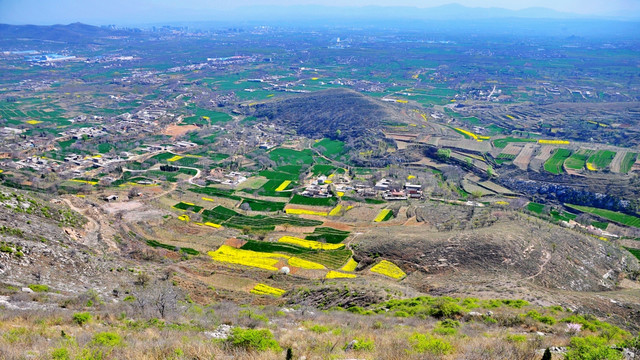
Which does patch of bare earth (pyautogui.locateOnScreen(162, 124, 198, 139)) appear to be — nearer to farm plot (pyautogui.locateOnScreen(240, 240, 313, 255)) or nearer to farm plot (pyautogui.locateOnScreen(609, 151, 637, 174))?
farm plot (pyautogui.locateOnScreen(240, 240, 313, 255))

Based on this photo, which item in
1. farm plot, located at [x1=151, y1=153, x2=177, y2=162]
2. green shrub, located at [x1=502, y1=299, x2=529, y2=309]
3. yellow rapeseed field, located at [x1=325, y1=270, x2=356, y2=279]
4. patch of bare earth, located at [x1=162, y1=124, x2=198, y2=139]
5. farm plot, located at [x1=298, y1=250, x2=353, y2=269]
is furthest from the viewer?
patch of bare earth, located at [x1=162, y1=124, x2=198, y2=139]

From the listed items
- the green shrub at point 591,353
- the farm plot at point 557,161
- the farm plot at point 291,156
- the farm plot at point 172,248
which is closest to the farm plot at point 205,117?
the farm plot at point 291,156

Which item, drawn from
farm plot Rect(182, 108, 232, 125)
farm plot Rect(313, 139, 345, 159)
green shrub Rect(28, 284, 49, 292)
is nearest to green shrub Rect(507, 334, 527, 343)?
green shrub Rect(28, 284, 49, 292)

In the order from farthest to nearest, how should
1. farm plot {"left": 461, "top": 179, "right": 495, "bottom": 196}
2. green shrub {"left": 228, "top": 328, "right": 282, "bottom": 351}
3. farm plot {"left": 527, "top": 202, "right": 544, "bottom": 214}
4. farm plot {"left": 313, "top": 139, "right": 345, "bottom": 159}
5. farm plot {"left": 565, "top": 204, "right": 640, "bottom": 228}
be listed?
farm plot {"left": 313, "top": 139, "right": 345, "bottom": 159}
farm plot {"left": 461, "top": 179, "right": 495, "bottom": 196}
farm plot {"left": 527, "top": 202, "right": 544, "bottom": 214}
farm plot {"left": 565, "top": 204, "right": 640, "bottom": 228}
green shrub {"left": 228, "top": 328, "right": 282, "bottom": 351}

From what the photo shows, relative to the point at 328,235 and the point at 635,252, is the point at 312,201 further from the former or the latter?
the point at 635,252

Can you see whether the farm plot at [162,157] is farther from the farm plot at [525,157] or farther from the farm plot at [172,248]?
the farm plot at [525,157]

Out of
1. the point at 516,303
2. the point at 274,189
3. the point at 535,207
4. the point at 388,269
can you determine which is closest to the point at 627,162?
the point at 535,207

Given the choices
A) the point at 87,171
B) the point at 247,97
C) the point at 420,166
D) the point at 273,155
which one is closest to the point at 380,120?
the point at 420,166
